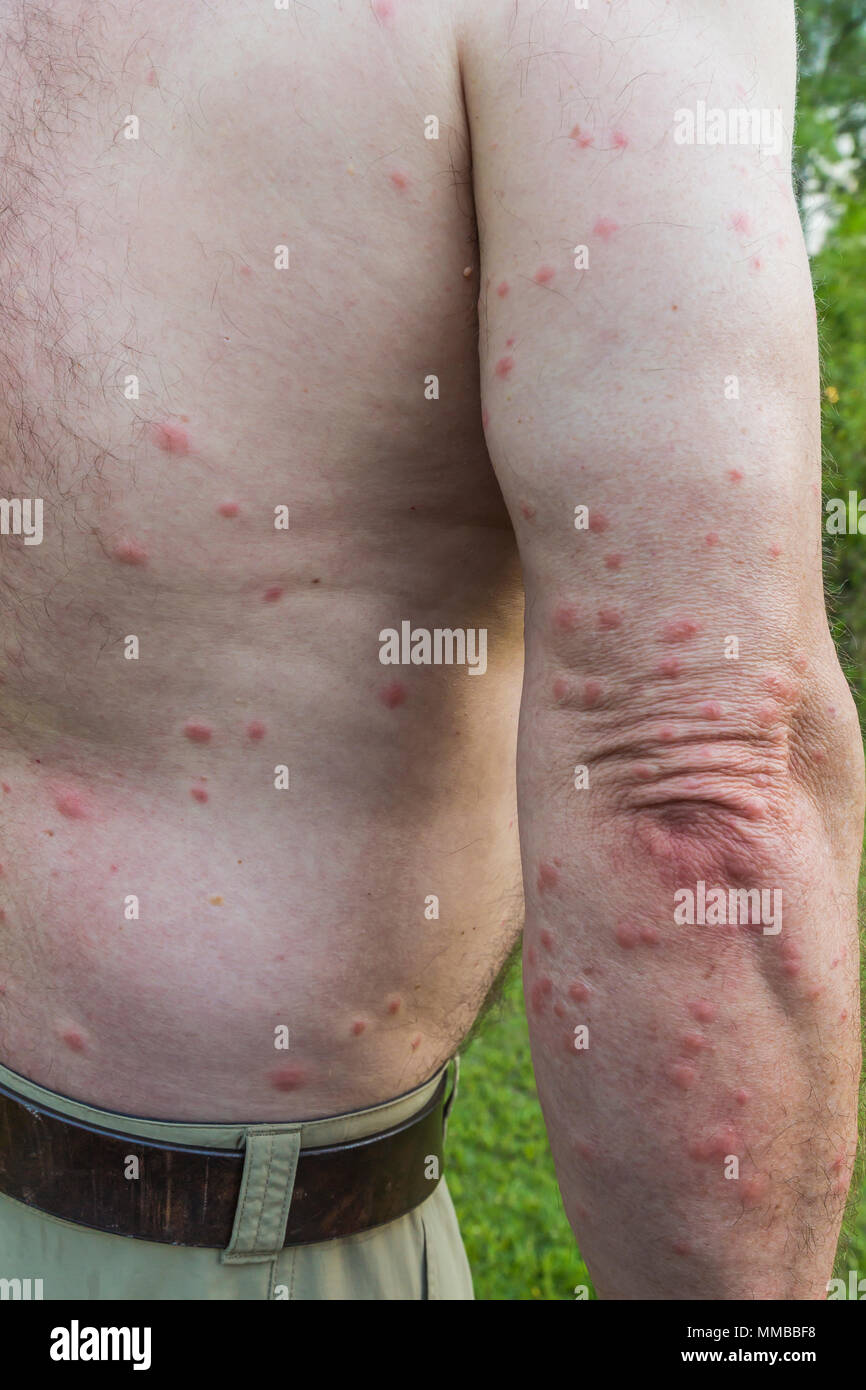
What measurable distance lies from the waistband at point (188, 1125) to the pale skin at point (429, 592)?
0.02 metres

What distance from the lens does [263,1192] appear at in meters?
1.42

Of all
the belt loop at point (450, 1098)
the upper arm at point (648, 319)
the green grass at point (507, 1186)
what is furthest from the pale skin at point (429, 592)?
the green grass at point (507, 1186)

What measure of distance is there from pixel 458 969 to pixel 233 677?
55 cm

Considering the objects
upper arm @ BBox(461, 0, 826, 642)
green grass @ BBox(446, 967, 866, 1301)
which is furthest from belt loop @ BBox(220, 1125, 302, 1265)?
green grass @ BBox(446, 967, 866, 1301)

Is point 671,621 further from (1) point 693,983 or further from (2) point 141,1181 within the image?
(2) point 141,1181

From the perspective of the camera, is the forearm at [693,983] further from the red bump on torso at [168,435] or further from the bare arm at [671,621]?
the red bump on torso at [168,435]

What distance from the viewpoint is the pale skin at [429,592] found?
1067 mm

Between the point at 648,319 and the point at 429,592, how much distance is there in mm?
478

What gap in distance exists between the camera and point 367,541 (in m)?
1.35

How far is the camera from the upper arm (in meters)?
1.05

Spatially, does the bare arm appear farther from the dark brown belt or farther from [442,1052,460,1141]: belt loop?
[442,1052,460,1141]: belt loop

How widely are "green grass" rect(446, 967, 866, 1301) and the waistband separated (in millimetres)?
1797
